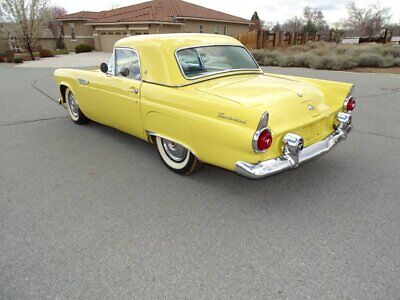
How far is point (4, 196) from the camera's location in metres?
3.21

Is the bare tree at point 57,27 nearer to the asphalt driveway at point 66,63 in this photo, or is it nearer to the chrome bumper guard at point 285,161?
the asphalt driveway at point 66,63

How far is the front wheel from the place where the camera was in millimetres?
3488

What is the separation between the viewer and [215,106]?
280 centimetres

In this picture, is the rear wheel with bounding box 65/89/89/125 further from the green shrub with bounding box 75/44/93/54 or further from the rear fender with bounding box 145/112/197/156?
the green shrub with bounding box 75/44/93/54

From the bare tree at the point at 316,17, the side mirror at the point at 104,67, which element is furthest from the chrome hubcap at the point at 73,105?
the bare tree at the point at 316,17

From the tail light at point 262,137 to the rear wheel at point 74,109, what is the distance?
4079 mm

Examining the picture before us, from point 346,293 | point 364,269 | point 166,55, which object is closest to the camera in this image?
point 346,293

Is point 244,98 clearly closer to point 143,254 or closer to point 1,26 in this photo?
point 143,254

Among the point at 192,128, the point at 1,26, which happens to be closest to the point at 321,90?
the point at 192,128

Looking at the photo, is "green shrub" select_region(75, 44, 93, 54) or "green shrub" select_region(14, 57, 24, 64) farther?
"green shrub" select_region(75, 44, 93, 54)

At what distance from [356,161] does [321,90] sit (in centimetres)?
115

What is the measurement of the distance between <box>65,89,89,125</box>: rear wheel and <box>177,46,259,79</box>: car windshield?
290 centimetres

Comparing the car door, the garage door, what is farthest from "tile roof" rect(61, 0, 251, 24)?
the car door

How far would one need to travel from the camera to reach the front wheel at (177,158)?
3.49 m
